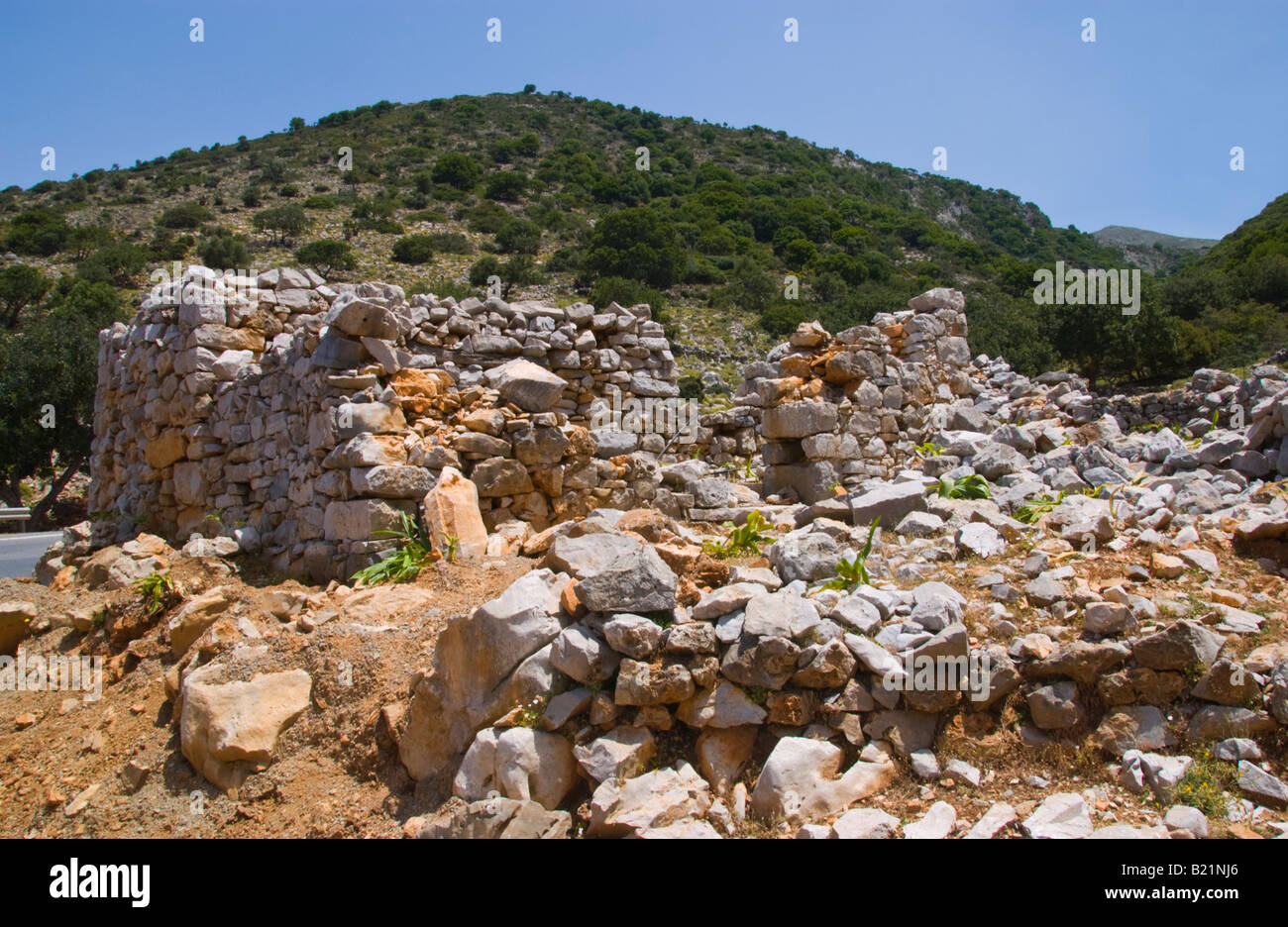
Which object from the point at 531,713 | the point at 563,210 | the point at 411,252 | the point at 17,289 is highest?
the point at 563,210

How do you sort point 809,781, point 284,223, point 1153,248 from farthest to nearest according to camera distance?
point 1153,248 < point 284,223 < point 809,781

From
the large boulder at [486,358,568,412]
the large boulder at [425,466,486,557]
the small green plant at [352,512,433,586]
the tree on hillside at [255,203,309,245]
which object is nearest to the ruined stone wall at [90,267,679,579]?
the large boulder at [486,358,568,412]

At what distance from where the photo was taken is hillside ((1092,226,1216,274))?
186 ft

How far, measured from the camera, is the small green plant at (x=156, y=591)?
18.6 feet

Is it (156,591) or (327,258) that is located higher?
(327,258)

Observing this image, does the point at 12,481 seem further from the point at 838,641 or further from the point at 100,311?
the point at 838,641

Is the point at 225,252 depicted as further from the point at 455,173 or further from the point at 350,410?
the point at 350,410

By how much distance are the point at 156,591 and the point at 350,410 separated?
1987 millimetres

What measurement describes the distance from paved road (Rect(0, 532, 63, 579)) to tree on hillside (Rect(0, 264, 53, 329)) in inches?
606

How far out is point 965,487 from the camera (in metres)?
6.49

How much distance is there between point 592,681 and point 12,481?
23.0 metres

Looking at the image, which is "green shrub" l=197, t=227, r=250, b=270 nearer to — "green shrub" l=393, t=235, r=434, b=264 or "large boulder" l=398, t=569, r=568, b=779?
"green shrub" l=393, t=235, r=434, b=264

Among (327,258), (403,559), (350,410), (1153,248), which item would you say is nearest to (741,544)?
(403,559)
